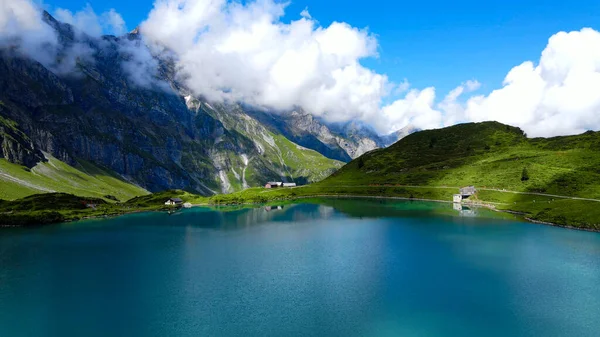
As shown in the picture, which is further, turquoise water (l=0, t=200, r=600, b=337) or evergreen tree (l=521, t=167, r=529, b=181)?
evergreen tree (l=521, t=167, r=529, b=181)

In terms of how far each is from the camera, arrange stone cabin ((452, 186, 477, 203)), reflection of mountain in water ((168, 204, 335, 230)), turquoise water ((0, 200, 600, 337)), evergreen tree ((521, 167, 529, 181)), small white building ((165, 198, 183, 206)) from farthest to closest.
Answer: small white building ((165, 198, 183, 206)) < stone cabin ((452, 186, 477, 203)) < evergreen tree ((521, 167, 529, 181)) < reflection of mountain in water ((168, 204, 335, 230)) < turquoise water ((0, 200, 600, 337))

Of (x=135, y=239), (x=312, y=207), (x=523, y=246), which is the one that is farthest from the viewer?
(x=312, y=207)

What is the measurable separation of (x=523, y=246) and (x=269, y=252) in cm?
5606

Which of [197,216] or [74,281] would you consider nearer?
→ [74,281]

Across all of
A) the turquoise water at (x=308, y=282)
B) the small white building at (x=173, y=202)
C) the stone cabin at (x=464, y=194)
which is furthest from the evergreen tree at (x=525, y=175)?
the small white building at (x=173, y=202)

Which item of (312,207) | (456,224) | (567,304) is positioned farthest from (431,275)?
(312,207)

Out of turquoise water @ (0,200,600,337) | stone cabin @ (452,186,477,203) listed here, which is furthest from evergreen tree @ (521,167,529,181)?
turquoise water @ (0,200,600,337)

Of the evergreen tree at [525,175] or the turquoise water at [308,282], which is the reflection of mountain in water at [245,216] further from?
the evergreen tree at [525,175]

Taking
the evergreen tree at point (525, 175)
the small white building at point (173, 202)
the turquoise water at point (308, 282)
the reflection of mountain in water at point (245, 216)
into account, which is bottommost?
the turquoise water at point (308, 282)

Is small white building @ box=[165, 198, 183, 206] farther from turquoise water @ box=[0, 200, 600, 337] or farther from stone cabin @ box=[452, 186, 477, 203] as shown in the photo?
stone cabin @ box=[452, 186, 477, 203]

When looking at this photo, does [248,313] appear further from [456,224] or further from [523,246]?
[456,224]

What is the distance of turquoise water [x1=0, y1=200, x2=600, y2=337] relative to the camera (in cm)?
4719

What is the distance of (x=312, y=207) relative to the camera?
174 metres

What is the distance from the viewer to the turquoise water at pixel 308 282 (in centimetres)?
4719
